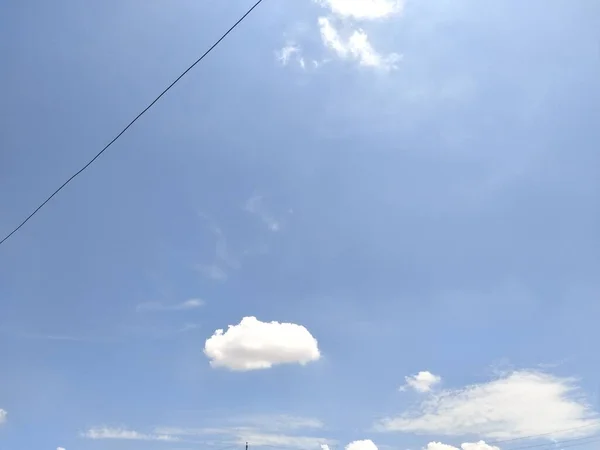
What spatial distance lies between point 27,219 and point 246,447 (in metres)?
92.5

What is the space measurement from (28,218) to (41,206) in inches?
55.9

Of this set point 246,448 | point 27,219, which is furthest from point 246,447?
point 27,219

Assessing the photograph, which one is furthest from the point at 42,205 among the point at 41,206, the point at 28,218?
the point at 28,218

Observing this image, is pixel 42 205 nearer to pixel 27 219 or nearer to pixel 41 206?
pixel 41 206

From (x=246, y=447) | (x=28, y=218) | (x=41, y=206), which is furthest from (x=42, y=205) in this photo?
(x=246, y=447)

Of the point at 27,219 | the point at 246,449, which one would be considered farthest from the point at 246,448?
the point at 27,219

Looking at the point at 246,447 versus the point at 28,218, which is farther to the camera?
the point at 246,447

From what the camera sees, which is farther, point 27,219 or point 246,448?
point 246,448

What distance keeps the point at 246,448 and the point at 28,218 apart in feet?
304

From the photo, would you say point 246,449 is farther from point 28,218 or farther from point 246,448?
point 28,218

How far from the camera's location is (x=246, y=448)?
10325 cm

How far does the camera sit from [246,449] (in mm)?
103250

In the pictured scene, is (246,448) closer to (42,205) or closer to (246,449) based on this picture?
(246,449)

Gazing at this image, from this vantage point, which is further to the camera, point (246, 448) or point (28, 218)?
point (246, 448)
